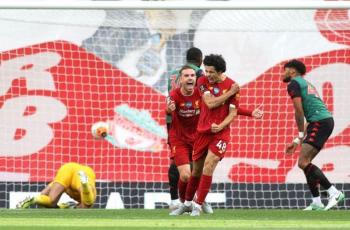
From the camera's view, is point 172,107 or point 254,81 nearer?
point 172,107

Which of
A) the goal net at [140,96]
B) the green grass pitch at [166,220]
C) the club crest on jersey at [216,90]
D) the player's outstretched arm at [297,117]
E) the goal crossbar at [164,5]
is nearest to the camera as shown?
the green grass pitch at [166,220]

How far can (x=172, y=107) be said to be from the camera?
1238cm

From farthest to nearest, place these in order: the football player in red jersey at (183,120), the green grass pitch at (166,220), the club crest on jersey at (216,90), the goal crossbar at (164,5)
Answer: the goal crossbar at (164,5) < the football player in red jersey at (183,120) < the club crest on jersey at (216,90) < the green grass pitch at (166,220)

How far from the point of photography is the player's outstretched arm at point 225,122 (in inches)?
459

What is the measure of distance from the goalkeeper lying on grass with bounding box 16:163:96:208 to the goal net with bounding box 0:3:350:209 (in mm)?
1467

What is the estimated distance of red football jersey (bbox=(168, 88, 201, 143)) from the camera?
12500mm

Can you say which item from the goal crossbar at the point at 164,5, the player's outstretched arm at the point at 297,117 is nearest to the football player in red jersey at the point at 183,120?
the player's outstretched arm at the point at 297,117

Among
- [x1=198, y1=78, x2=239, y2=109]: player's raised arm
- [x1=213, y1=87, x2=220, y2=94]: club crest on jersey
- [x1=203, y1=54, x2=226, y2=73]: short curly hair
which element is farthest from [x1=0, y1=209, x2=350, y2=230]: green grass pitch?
[x1=203, y1=54, x2=226, y2=73]: short curly hair

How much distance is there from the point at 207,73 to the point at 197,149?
901 mm

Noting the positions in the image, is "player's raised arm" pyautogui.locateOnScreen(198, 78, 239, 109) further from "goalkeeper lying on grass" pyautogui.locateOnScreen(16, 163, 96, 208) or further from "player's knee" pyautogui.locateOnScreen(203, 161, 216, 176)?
"goalkeeper lying on grass" pyautogui.locateOnScreen(16, 163, 96, 208)

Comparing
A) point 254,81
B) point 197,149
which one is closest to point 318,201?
point 197,149

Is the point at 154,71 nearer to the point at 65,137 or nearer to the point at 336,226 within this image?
the point at 65,137

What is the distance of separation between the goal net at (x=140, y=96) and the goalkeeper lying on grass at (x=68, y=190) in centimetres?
147

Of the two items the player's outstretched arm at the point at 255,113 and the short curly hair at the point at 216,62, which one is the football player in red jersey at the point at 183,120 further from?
the player's outstretched arm at the point at 255,113
